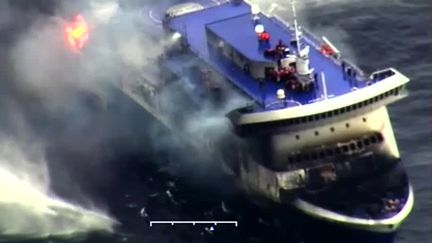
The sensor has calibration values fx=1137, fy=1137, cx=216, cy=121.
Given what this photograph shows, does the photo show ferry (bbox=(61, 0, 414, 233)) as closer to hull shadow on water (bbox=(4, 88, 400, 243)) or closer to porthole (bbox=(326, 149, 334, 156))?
porthole (bbox=(326, 149, 334, 156))

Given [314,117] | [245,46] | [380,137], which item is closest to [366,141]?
[380,137]

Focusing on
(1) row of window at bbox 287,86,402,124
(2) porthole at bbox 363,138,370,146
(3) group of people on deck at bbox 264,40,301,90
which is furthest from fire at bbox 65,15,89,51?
(2) porthole at bbox 363,138,370,146

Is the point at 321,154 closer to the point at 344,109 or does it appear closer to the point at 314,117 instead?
the point at 314,117

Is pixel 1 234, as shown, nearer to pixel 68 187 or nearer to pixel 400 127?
pixel 68 187

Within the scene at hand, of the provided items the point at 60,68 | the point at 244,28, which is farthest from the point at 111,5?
the point at 244,28

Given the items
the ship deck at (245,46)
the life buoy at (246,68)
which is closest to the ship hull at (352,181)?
the ship deck at (245,46)

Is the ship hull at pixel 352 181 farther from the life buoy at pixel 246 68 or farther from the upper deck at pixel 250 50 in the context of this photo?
the life buoy at pixel 246 68

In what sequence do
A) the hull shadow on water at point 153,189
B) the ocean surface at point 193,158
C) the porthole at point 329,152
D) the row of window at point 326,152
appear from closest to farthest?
the hull shadow on water at point 153,189 < the ocean surface at point 193,158 < the row of window at point 326,152 < the porthole at point 329,152
